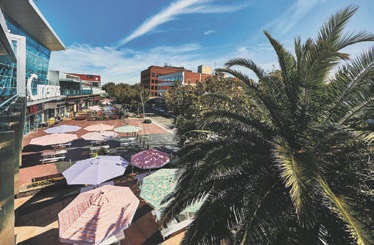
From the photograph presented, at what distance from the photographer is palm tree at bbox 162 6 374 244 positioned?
270 cm

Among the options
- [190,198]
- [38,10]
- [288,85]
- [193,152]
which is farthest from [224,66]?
[38,10]

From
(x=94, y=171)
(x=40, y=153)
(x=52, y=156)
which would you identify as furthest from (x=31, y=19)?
(x=94, y=171)

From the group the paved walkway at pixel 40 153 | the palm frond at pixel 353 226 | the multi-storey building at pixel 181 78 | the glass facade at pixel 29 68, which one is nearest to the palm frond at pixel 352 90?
the palm frond at pixel 353 226

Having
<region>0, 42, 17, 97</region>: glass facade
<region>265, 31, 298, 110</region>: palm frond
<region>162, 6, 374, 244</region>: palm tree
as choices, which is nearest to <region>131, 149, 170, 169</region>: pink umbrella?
<region>162, 6, 374, 244</region>: palm tree

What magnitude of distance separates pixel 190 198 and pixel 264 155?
1.74 metres

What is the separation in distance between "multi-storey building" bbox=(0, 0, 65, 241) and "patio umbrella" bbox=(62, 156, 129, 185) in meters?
1.86

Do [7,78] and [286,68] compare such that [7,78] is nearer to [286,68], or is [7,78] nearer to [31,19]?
[31,19]

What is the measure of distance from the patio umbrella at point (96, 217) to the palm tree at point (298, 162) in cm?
239

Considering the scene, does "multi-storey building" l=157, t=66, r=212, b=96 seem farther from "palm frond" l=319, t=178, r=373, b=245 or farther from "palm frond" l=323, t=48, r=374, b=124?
"palm frond" l=319, t=178, r=373, b=245

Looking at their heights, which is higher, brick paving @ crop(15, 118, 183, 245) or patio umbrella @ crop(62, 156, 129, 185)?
patio umbrella @ crop(62, 156, 129, 185)

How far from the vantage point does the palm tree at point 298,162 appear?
2.70 meters

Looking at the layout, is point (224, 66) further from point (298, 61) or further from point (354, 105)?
point (354, 105)

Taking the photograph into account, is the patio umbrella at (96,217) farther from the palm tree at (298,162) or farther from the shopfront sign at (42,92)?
the shopfront sign at (42,92)

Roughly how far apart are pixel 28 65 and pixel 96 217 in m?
22.2
